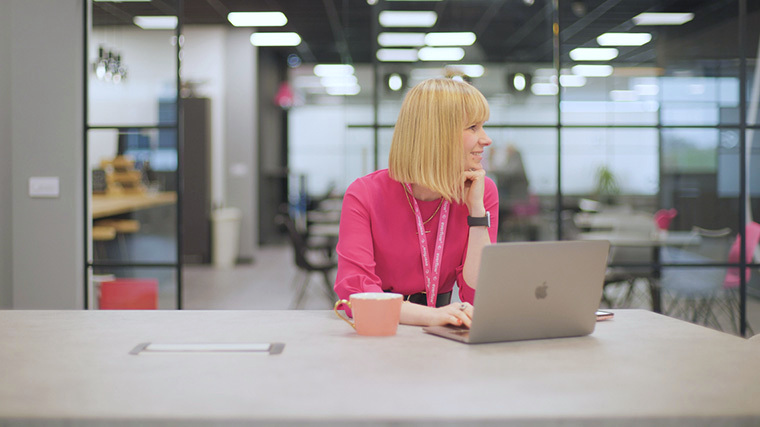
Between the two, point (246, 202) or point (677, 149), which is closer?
point (677, 149)

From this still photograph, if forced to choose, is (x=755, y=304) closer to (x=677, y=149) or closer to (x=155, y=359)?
(x=677, y=149)

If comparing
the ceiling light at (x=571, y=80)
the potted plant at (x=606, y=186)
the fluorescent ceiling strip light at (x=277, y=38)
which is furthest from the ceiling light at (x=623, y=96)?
the fluorescent ceiling strip light at (x=277, y=38)

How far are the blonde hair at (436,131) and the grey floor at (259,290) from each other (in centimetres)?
316

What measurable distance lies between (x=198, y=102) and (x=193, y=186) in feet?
3.82

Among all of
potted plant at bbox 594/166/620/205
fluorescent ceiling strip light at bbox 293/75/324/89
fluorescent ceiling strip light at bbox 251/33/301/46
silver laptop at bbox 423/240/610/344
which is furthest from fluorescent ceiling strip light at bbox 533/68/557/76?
fluorescent ceiling strip light at bbox 293/75/324/89

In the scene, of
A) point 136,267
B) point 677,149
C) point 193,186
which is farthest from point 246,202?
point 677,149

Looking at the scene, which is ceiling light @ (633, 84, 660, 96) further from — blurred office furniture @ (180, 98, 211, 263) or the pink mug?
blurred office furniture @ (180, 98, 211, 263)

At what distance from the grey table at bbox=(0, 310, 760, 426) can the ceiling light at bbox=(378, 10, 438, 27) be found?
3986 millimetres

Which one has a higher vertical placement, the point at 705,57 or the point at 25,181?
the point at 705,57

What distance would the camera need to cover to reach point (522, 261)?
1279mm

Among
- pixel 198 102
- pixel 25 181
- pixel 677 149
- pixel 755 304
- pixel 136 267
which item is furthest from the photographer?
pixel 198 102

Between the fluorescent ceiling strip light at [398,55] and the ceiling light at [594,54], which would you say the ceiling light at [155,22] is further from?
the ceiling light at [594,54]

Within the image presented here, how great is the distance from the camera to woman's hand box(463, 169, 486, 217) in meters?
1.97

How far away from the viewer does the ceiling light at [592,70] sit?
443 centimetres
